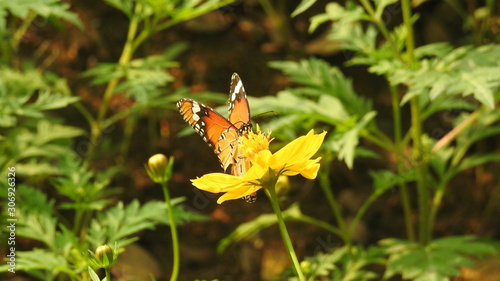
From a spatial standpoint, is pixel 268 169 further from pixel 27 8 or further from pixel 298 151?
pixel 27 8

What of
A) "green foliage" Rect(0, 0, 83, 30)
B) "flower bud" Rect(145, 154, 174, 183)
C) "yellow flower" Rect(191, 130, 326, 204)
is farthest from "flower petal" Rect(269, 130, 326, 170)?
"green foliage" Rect(0, 0, 83, 30)

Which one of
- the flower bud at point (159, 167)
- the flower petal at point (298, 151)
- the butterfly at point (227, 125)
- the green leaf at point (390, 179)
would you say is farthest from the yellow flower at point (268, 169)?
the green leaf at point (390, 179)

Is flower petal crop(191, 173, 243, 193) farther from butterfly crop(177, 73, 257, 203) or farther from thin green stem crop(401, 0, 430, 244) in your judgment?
thin green stem crop(401, 0, 430, 244)

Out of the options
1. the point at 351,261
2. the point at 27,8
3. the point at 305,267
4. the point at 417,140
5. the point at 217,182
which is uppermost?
the point at 27,8

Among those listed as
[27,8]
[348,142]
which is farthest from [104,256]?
[27,8]

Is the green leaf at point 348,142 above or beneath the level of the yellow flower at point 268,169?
beneath

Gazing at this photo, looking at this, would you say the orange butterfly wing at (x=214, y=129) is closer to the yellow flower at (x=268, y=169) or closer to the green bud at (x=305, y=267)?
the yellow flower at (x=268, y=169)

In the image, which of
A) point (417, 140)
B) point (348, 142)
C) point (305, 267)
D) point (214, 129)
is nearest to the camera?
point (214, 129)

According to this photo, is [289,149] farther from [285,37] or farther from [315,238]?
[285,37]
